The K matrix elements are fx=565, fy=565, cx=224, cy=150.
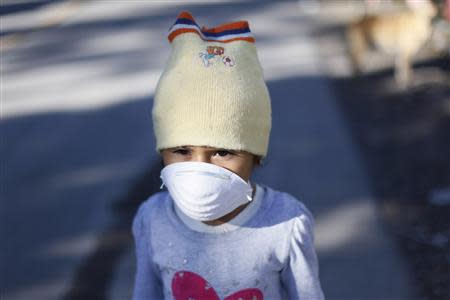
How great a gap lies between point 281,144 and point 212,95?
3192 millimetres

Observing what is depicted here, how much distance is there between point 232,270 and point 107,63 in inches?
209

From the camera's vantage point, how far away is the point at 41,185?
4.04 metres

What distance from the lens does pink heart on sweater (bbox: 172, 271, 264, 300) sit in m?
1.40

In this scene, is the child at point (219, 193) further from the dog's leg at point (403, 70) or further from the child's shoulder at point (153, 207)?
the dog's leg at point (403, 70)

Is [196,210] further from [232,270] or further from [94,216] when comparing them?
[94,216]

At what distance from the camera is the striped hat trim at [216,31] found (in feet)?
4.59

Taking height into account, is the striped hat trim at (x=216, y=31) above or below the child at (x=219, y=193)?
above

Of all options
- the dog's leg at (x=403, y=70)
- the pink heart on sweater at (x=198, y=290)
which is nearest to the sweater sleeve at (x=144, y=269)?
the pink heart on sweater at (x=198, y=290)

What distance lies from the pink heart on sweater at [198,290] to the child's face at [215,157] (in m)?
0.28

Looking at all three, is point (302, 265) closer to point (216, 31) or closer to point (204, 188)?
point (204, 188)

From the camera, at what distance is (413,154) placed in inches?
160

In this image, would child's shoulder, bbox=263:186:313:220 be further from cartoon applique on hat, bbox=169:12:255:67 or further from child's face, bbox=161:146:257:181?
cartoon applique on hat, bbox=169:12:255:67

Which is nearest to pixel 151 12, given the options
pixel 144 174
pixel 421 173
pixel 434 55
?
pixel 434 55

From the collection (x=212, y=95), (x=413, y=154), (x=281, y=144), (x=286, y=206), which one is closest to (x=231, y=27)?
(x=212, y=95)
